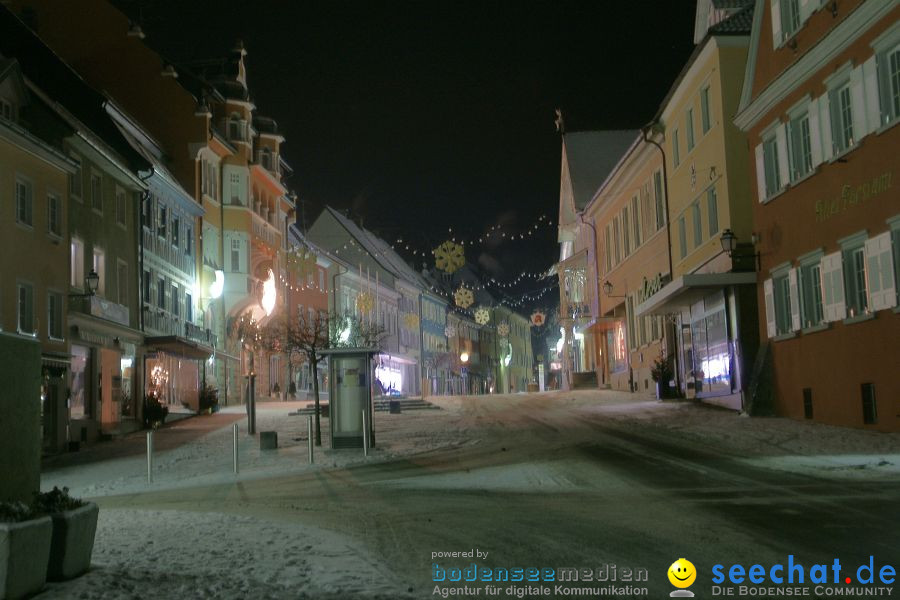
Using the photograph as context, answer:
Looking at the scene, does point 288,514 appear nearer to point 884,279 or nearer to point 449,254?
point 884,279

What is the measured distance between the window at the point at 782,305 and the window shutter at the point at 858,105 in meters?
5.40

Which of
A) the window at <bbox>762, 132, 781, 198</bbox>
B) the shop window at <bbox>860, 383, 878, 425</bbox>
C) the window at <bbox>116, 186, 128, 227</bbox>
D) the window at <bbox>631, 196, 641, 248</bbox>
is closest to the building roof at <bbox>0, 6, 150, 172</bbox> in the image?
the window at <bbox>116, 186, 128, 227</bbox>

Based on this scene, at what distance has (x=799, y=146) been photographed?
23.9 m

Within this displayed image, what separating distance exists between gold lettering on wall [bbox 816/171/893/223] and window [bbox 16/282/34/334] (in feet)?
63.2

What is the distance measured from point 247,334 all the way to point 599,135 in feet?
76.4

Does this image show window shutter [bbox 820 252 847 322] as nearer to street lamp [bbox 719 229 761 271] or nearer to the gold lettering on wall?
the gold lettering on wall

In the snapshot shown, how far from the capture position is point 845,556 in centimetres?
845

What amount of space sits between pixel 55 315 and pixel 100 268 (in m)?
5.00

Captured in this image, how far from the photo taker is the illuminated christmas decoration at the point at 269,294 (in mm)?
56281

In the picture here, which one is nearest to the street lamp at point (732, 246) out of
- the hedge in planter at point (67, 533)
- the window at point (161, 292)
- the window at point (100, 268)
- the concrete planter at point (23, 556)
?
the window at point (100, 268)

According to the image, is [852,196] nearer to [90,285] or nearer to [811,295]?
[811,295]

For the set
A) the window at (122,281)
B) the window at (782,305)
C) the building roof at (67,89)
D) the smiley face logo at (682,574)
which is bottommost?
the smiley face logo at (682,574)

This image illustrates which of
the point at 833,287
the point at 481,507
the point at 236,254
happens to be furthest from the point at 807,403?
the point at 236,254

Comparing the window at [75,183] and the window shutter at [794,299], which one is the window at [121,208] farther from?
the window shutter at [794,299]
